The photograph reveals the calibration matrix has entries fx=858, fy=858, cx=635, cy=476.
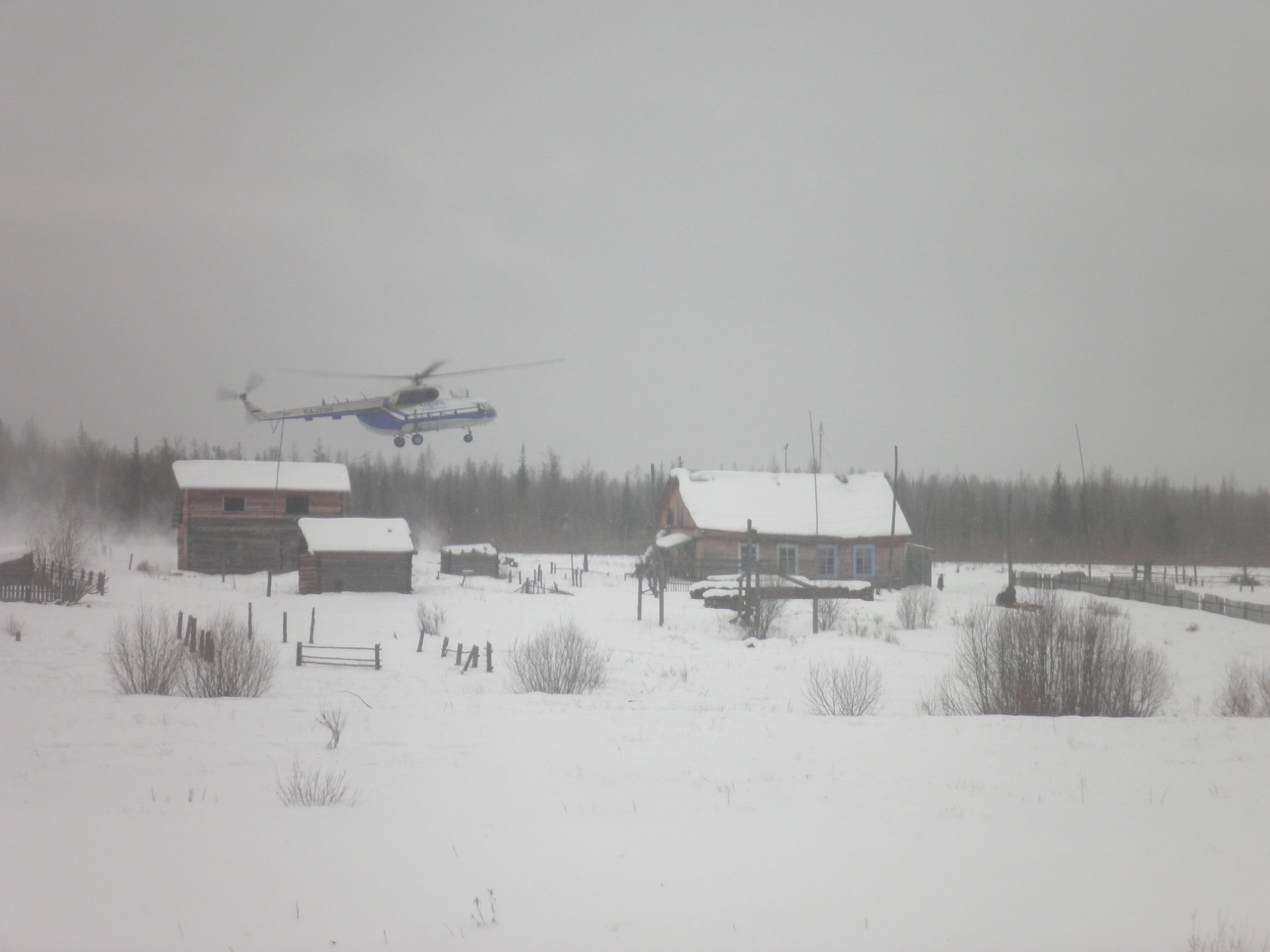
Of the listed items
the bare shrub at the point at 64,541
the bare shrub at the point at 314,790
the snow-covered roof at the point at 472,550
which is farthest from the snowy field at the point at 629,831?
the snow-covered roof at the point at 472,550

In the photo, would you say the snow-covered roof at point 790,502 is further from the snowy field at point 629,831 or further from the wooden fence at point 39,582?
the snowy field at point 629,831

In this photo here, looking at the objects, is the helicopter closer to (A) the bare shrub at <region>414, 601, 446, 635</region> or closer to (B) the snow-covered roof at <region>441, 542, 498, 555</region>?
(A) the bare shrub at <region>414, 601, 446, 635</region>

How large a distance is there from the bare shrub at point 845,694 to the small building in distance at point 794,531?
24.7 metres

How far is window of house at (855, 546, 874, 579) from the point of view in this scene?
4600 centimetres

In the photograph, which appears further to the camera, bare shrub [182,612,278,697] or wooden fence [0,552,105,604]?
wooden fence [0,552,105,604]

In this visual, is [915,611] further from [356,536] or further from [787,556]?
[356,536]

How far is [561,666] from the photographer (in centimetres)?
1864

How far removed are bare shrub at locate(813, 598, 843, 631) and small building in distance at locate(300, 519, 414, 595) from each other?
1878cm

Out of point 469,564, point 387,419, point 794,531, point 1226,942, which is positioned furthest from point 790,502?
point 1226,942

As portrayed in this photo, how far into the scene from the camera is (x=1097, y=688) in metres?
15.3

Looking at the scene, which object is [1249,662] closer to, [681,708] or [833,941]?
[681,708]

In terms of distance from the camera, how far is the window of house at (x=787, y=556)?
148 feet

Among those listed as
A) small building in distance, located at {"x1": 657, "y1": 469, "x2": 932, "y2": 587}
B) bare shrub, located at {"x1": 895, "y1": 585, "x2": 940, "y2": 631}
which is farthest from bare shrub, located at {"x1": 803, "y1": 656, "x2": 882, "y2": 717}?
small building in distance, located at {"x1": 657, "y1": 469, "x2": 932, "y2": 587}

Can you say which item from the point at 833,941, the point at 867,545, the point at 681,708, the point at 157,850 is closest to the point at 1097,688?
the point at 681,708
